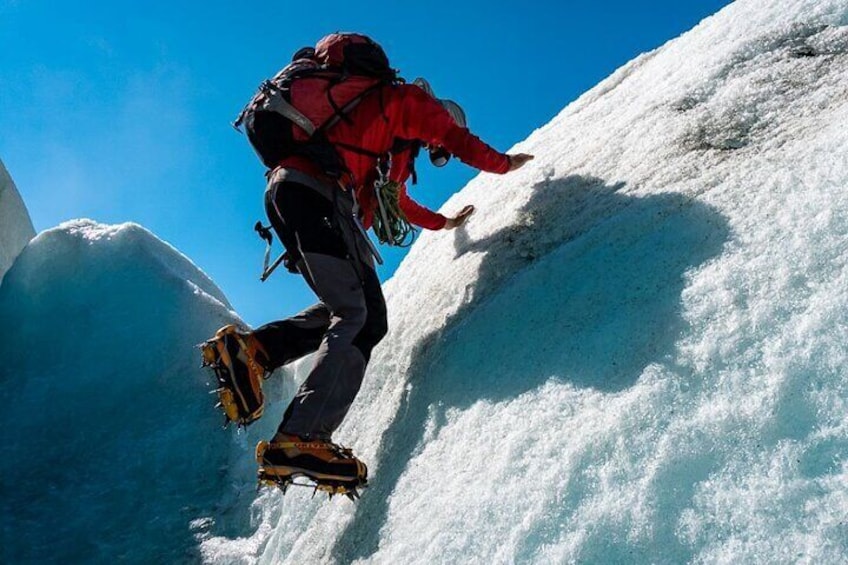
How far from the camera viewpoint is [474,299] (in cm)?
435

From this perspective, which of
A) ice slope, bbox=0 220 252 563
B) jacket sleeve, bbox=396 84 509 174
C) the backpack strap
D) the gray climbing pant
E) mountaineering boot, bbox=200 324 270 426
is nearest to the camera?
the gray climbing pant

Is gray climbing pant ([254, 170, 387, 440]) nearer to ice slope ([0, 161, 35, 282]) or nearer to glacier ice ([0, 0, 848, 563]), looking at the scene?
glacier ice ([0, 0, 848, 563])

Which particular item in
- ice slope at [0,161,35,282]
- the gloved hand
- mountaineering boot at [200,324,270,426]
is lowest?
mountaineering boot at [200,324,270,426]

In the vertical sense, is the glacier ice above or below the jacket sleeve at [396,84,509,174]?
below

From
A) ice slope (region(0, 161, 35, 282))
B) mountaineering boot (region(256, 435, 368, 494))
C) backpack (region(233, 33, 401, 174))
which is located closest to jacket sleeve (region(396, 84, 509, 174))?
backpack (region(233, 33, 401, 174))

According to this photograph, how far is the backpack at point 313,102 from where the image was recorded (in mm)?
4203

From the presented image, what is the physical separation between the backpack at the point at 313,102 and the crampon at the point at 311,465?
1467mm

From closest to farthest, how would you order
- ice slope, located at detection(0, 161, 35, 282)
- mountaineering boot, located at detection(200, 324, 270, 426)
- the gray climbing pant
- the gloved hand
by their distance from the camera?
the gray climbing pant, mountaineering boot, located at detection(200, 324, 270, 426), the gloved hand, ice slope, located at detection(0, 161, 35, 282)

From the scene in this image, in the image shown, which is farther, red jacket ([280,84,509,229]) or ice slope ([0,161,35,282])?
ice slope ([0,161,35,282])

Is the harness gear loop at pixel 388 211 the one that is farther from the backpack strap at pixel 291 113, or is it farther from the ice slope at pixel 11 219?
the ice slope at pixel 11 219

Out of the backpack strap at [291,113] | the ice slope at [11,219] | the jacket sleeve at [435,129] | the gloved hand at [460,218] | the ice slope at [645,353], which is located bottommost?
the ice slope at [645,353]

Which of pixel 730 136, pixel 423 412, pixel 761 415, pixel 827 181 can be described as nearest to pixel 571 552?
pixel 761 415

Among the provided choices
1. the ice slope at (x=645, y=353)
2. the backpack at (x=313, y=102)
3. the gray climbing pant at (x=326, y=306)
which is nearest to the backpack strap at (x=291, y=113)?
the backpack at (x=313, y=102)

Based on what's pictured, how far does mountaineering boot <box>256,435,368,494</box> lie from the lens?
3.34 metres
